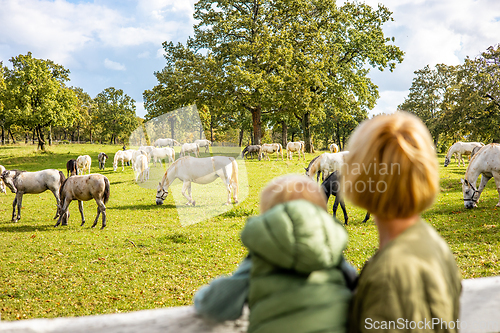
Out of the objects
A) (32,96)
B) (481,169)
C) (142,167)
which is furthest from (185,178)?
(32,96)

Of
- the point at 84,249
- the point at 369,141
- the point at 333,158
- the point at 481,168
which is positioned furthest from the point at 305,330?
the point at 333,158

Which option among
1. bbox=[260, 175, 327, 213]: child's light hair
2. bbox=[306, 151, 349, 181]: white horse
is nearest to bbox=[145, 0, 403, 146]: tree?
bbox=[306, 151, 349, 181]: white horse

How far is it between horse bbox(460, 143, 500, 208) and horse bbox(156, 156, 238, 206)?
9.78m

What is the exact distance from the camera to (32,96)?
120ft

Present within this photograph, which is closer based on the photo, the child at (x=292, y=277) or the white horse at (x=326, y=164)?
the child at (x=292, y=277)

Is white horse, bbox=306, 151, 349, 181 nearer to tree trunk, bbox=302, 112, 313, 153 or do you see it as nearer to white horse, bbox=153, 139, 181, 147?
white horse, bbox=153, 139, 181, 147

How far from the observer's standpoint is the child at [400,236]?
1.14 m

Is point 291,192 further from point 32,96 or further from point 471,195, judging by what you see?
point 32,96

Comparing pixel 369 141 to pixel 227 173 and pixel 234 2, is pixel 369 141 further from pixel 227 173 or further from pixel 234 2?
pixel 234 2

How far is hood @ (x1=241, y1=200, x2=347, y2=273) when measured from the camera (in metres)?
1.24

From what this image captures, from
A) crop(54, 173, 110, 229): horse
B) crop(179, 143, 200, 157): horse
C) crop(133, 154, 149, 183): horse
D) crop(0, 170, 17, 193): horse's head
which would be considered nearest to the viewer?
crop(54, 173, 110, 229): horse

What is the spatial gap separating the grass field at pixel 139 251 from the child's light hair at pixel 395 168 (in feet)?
19.4

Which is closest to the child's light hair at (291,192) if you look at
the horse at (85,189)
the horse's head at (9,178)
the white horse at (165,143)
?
the horse at (85,189)

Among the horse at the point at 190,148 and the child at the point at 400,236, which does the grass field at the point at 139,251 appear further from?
the child at the point at 400,236
